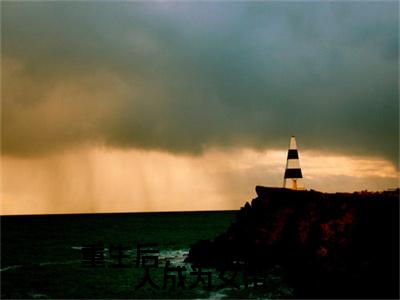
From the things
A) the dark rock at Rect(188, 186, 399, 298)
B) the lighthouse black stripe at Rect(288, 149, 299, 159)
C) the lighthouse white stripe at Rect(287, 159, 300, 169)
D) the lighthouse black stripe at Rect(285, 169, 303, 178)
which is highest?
the lighthouse black stripe at Rect(288, 149, 299, 159)

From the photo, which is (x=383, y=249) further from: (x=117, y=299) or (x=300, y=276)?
(x=117, y=299)

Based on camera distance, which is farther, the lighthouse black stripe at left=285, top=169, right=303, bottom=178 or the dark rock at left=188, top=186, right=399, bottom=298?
the lighthouse black stripe at left=285, top=169, right=303, bottom=178

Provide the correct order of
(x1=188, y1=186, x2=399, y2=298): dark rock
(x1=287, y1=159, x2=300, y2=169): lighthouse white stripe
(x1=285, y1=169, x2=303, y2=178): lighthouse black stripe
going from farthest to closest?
(x1=285, y1=169, x2=303, y2=178): lighthouse black stripe → (x1=287, y1=159, x2=300, y2=169): lighthouse white stripe → (x1=188, y1=186, x2=399, y2=298): dark rock

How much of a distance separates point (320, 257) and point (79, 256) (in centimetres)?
3009

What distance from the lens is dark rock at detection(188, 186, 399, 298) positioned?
23219 mm

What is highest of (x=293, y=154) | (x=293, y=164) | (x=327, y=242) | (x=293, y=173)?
(x=293, y=154)

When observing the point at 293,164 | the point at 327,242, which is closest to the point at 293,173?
the point at 293,164

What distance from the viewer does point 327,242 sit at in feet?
86.4

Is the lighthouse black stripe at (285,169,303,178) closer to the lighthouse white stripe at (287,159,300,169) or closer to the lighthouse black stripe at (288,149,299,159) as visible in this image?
the lighthouse white stripe at (287,159,300,169)

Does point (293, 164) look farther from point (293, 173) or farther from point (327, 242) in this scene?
point (327, 242)

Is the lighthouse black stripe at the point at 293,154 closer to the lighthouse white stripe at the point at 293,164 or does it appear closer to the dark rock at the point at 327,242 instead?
the lighthouse white stripe at the point at 293,164

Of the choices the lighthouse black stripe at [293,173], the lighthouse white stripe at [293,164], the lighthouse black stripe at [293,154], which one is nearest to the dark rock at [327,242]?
the lighthouse black stripe at [293,173]

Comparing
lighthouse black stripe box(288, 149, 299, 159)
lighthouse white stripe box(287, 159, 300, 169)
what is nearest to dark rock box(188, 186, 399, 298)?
lighthouse white stripe box(287, 159, 300, 169)

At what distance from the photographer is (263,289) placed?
27094 mm
